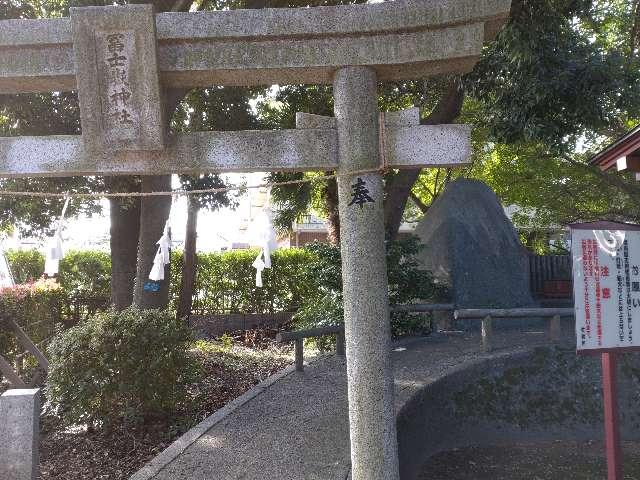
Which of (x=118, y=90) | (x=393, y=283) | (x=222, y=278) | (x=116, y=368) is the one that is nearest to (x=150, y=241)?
(x=116, y=368)

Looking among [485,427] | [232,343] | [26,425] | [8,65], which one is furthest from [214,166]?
[232,343]

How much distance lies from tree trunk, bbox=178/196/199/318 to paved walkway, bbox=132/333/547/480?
16.3ft

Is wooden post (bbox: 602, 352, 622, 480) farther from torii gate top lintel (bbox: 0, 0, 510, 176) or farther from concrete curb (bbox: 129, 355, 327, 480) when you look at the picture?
concrete curb (bbox: 129, 355, 327, 480)

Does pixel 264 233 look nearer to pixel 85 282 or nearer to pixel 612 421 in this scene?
pixel 612 421

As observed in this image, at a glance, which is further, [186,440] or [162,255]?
[162,255]

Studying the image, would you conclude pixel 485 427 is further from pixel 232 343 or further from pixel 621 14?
pixel 621 14

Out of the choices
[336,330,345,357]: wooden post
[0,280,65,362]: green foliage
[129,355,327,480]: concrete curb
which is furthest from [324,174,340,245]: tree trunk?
[129,355,327,480]: concrete curb

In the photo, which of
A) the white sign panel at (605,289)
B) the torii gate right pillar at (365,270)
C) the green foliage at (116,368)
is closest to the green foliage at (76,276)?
the green foliage at (116,368)

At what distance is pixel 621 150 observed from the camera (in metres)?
5.97

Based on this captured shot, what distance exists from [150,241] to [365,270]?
5.74 meters

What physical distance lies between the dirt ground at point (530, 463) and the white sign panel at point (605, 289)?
2592 millimetres

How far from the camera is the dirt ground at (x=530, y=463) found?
246 inches

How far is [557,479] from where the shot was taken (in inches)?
241

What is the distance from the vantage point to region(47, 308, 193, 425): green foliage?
6.04 m
